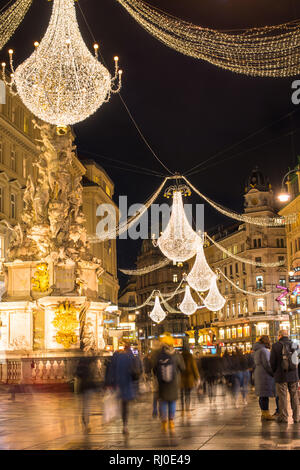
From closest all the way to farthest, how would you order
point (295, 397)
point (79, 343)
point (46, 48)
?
point (295, 397) → point (46, 48) → point (79, 343)

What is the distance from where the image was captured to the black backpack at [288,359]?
49.0ft

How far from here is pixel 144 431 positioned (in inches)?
555

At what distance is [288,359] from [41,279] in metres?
19.7

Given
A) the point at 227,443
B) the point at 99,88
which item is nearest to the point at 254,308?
the point at 99,88

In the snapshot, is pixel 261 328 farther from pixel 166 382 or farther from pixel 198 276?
pixel 166 382

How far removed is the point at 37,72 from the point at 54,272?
1356cm

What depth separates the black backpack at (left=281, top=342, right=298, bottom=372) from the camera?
14922mm

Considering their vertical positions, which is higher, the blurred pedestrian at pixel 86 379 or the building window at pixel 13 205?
the building window at pixel 13 205

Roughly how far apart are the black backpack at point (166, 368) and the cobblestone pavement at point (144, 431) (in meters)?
1.04

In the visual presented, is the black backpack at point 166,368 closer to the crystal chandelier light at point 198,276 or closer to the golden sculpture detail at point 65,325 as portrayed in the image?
the golden sculpture detail at point 65,325

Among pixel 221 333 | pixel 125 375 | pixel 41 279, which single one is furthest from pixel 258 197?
pixel 125 375

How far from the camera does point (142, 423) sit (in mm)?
15875

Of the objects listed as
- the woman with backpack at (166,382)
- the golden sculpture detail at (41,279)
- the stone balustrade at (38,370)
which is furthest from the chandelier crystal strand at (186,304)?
→ the woman with backpack at (166,382)
